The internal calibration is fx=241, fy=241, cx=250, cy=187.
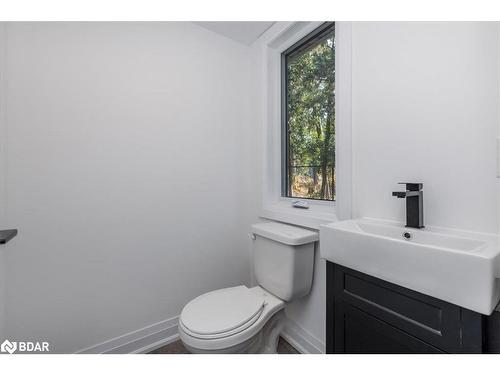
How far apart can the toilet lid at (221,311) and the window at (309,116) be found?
2.40 feet

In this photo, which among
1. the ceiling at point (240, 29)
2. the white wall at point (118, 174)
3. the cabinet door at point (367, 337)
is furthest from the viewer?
the ceiling at point (240, 29)

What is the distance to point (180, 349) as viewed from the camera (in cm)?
148

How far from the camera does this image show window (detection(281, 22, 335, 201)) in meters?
1.45

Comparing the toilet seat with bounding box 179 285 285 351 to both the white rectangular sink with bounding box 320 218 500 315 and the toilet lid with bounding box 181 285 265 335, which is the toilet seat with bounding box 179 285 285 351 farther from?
A: the white rectangular sink with bounding box 320 218 500 315

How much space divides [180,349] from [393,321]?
4.12 feet

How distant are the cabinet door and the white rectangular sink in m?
0.18

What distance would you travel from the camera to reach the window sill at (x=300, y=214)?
1308 mm

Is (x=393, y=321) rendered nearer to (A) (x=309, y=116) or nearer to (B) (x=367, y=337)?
(B) (x=367, y=337)

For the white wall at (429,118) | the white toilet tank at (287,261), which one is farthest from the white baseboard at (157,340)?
the white wall at (429,118)

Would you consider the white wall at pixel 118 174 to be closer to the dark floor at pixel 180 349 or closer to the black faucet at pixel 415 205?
the dark floor at pixel 180 349

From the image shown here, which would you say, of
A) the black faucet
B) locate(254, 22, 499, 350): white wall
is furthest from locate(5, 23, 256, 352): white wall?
the black faucet

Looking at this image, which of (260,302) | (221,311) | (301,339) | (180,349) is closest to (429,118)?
(260,302)
